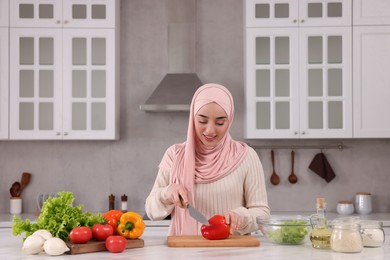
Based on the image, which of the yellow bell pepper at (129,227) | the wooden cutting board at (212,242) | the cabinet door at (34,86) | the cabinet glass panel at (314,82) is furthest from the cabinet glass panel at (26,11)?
the wooden cutting board at (212,242)

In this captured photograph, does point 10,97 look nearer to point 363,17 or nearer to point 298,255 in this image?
point 363,17

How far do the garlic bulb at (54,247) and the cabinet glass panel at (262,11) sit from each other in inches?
120

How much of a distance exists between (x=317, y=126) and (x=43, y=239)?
9.78 ft

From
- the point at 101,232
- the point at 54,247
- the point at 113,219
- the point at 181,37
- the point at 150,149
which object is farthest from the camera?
the point at 150,149

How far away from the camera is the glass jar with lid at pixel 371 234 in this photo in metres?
2.38

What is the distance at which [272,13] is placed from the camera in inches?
189

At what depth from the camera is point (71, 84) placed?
188 inches

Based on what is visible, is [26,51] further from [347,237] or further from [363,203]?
[347,237]

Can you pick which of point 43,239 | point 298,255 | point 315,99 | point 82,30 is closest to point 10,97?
point 82,30

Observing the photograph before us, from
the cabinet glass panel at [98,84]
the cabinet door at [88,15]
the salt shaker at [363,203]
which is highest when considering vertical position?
the cabinet door at [88,15]

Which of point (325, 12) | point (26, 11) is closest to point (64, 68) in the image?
point (26, 11)

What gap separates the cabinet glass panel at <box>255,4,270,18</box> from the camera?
4.80 m

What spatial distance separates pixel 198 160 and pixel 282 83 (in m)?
2.14

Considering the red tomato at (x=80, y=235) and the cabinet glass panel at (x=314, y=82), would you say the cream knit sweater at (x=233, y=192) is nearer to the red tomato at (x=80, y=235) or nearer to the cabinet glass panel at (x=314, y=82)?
the red tomato at (x=80, y=235)
